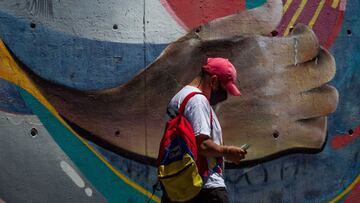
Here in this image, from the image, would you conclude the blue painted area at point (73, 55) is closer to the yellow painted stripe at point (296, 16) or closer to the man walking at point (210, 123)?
the yellow painted stripe at point (296, 16)

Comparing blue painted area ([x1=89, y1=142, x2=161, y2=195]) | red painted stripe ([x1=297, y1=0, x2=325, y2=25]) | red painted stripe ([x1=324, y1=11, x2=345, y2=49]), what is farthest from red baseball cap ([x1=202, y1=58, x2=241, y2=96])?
red painted stripe ([x1=324, y1=11, x2=345, y2=49])

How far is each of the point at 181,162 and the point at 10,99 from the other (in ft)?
6.55

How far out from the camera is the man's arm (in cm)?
409

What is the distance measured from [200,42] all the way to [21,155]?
166 centimetres

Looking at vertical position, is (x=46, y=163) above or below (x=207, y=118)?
below

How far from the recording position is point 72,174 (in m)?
5.68

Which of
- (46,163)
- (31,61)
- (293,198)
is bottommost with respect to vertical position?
(293,198)

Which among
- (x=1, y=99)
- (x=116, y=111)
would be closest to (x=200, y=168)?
(x=116, y=111)

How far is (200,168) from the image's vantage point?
4.19 meters

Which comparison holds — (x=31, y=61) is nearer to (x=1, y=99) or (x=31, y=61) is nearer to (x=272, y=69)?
(x=1, y=99)

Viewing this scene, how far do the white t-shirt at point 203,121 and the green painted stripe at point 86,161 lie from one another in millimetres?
1566

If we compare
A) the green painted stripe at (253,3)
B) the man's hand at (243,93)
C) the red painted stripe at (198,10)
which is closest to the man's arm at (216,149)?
the man's hand at (243,93)

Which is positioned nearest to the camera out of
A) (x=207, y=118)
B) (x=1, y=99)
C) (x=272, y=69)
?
(x=207, y=118)

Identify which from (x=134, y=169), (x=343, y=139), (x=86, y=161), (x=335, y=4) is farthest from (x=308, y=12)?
(x=86, y=161)
